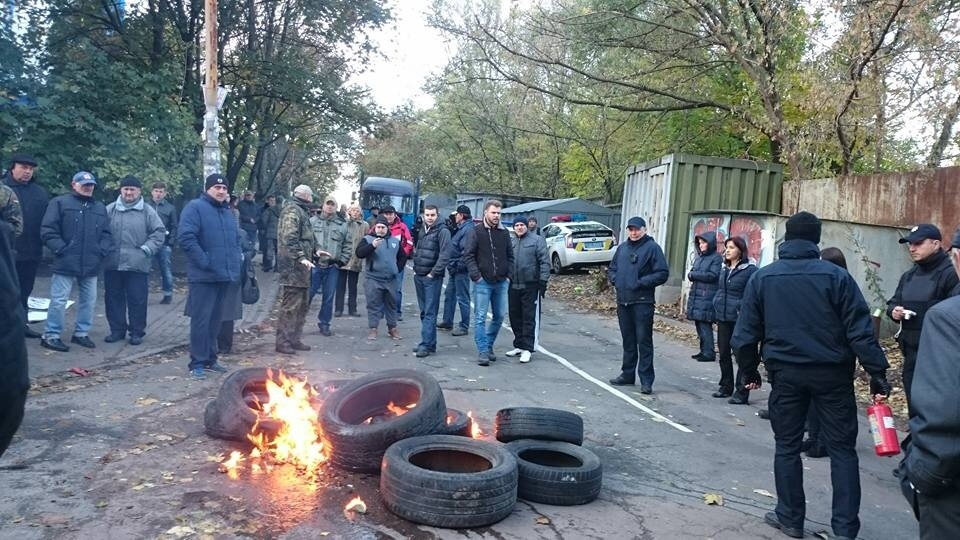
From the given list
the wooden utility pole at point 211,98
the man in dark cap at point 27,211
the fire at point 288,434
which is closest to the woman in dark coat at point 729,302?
the fire at point 288,434

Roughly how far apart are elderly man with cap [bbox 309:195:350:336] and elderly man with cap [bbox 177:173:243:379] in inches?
113

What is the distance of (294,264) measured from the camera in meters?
8.98

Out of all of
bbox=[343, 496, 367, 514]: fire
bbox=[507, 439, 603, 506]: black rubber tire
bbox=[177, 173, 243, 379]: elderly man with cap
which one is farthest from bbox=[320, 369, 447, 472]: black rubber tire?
bbox=[177, 173, 243, 379]: elderly man with cap

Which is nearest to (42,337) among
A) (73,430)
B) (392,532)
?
(73,430)

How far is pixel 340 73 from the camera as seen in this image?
21.3m

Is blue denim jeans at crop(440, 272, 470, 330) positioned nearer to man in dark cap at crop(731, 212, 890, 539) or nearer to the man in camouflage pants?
the man in camouflage pants

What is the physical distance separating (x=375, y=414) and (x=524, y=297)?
174 inches

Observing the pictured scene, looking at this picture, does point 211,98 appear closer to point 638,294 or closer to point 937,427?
point 638,294

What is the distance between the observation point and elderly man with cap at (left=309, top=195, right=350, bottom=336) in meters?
10.9

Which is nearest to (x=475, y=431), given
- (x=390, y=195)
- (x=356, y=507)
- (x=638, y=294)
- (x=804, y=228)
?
(x=356, y=507)

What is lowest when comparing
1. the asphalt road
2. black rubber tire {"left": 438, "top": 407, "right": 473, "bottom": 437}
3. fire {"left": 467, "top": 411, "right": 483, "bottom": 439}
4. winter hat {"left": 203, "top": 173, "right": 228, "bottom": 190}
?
the asphalt road

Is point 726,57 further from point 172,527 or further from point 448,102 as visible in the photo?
point 448,102

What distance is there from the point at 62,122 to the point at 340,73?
32.2 feet

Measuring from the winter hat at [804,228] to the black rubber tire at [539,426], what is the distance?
2.13m
